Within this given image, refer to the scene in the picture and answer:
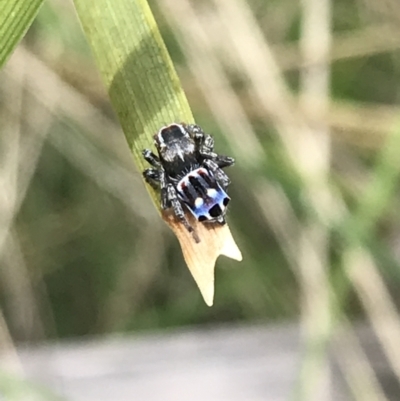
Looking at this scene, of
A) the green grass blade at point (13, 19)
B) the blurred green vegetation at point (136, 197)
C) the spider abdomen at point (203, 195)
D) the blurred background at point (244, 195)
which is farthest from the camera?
the blurred green vegetation at point (136, 197)

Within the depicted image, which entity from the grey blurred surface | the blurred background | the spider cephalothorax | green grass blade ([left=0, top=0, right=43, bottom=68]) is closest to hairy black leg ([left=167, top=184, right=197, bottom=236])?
the spider cephalothorax

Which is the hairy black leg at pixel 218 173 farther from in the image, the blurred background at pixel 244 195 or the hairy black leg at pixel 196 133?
the blurred background at pixel 244 195

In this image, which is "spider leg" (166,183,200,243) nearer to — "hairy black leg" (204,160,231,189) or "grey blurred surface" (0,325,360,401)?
"hairy black leg" (204,160,231,189)

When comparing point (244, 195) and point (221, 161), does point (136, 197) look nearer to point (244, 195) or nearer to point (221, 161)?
point (244, 195)

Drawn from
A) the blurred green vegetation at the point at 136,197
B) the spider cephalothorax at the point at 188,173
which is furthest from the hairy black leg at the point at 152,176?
the blurred green vegetation at the point at 136,197

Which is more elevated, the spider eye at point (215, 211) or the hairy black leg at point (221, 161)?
the hairy black leg at point (221, 161)

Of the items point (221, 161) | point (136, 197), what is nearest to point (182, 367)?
point (136, 197)

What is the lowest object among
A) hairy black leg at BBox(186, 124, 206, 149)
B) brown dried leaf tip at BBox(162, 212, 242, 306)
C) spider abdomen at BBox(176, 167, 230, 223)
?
brown dried leaf tip at BBox(162, 212, 242, 306)

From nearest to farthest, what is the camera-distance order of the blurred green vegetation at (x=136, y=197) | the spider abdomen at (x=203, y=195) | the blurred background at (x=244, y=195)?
the spider abdomen at (x=203, y=195) < the blurred background at (x=244, y=195) < the blurred green vegetation at (x=136, y=197)
